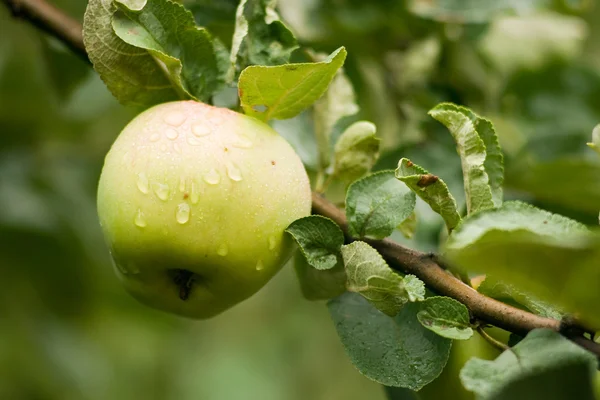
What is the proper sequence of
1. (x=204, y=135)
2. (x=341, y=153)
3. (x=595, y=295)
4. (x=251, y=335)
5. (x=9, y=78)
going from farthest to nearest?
(x=251, y=335)
(x=9, y=78)
(x=341, y=153)
(x=204, y=135)
(x=595, y=295)

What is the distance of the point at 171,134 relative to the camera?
571 mm

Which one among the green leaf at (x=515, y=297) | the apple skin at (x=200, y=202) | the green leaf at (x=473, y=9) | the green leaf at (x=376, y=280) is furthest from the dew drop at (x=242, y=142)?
the green leaf at (x=473, y=9)

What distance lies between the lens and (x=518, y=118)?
4.06ft

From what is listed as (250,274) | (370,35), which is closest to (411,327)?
(250,274)

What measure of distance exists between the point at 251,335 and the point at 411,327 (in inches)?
69.8

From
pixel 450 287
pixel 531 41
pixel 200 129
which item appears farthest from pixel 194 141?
pixel 531 41

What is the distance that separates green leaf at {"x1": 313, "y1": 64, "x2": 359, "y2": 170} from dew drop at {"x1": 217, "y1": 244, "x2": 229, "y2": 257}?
0.25 meters

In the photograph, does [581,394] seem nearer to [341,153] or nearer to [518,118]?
[341,153]

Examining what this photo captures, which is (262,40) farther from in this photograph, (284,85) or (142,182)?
(142,182)

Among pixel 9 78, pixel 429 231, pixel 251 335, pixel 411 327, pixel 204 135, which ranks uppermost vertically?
pixel 204 135

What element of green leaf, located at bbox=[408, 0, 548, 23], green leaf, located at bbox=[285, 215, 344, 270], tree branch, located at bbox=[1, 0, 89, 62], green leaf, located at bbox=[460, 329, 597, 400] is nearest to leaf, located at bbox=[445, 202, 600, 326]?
green leaf, located at bbox=[460, 329, 597, 400]

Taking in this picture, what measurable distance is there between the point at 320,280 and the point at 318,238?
0.08m

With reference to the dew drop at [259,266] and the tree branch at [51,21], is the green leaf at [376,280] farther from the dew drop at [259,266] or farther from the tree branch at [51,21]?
the tree branch at [51,21]

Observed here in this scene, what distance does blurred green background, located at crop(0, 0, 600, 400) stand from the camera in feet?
3.35
